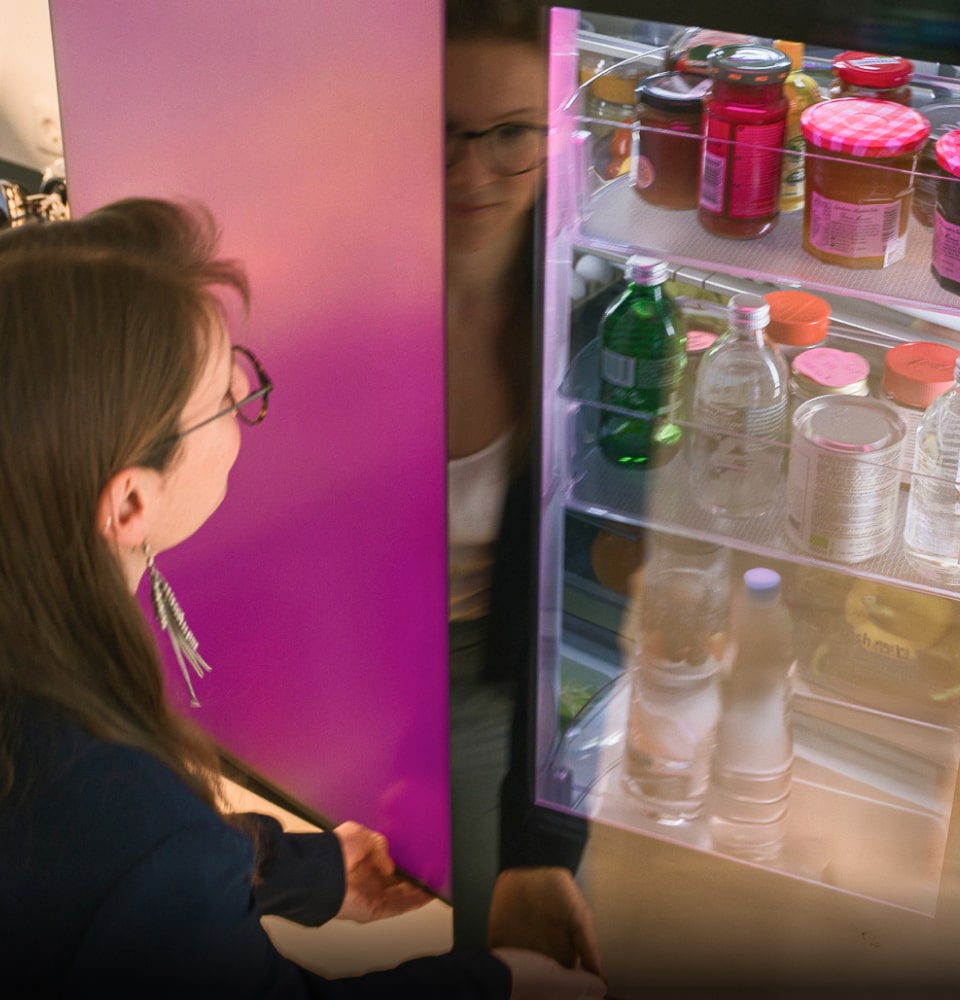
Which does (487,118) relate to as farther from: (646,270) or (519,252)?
(646,270)

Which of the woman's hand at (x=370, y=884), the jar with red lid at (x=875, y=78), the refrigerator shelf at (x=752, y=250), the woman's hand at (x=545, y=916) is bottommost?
the woman's hand at (x=370, y=884)

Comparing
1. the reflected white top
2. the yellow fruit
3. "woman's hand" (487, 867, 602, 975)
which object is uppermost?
the reflected white top

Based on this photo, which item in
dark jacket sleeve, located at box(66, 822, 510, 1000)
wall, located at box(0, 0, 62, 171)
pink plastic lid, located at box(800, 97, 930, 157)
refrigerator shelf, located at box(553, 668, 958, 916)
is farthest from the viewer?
wall, located at box(0, 0, 62, 171)

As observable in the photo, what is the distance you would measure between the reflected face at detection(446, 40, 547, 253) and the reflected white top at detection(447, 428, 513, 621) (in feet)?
0.77

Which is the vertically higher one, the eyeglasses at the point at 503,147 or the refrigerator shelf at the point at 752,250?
the eyeglasses at the point at 503,147

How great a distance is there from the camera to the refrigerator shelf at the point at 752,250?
1.28m

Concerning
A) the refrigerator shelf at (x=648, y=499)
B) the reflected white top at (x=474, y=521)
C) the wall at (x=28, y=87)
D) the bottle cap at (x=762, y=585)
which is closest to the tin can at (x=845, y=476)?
the refrigerator shelf at (x=648, y=499)

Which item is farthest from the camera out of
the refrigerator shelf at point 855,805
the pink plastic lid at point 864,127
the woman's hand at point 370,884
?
the woman's hand at point 370,884

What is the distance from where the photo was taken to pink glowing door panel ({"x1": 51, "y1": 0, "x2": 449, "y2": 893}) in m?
1.56

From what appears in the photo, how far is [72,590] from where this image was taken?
124 cm

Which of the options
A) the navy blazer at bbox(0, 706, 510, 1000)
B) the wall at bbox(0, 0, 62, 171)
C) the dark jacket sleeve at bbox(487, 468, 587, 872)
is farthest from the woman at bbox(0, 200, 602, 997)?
the wall at bbox(0, 0, 62, 171)

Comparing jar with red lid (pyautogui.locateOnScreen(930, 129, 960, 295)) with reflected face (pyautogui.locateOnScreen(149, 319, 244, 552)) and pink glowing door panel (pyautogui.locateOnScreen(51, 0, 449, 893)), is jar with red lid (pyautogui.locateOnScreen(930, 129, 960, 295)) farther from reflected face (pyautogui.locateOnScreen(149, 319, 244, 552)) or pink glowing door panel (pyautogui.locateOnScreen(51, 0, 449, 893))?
reflected face (pyautogui.locateOnScreen(149, 319, 244, 552))

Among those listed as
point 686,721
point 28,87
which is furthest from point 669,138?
point 28,87

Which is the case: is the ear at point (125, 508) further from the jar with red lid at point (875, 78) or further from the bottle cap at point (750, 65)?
the jar with red lid at point (875, 78)
